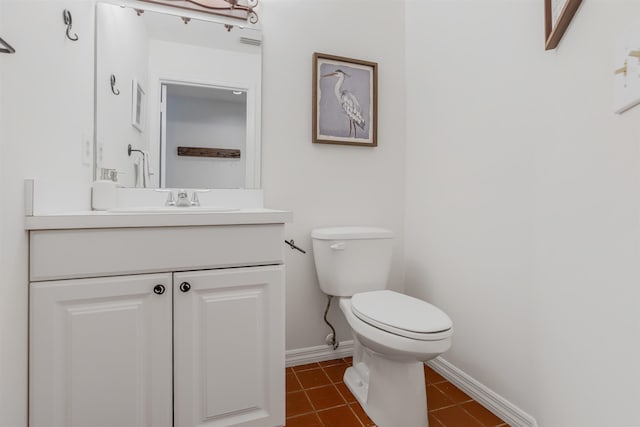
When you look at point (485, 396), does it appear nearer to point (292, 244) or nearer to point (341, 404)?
point (341, 404)

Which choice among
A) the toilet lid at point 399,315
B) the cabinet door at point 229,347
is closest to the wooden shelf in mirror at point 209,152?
the cabinet door at point 229,347

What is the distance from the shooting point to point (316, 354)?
1.89 m

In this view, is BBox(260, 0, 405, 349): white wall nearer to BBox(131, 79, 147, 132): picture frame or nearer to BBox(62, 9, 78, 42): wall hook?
BBox(131, 79, 147, 132): picture frame

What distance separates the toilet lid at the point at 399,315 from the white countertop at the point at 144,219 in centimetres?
49

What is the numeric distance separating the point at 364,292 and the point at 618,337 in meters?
0.99

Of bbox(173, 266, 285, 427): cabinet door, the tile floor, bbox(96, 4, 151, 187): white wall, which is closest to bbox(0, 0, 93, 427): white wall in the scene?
bbox(96, 4, 151, 187): white wall

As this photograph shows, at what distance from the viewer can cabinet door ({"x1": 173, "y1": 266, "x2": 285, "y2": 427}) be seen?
3.69 ft

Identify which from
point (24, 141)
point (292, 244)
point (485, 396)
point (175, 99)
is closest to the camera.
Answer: point (24, 141)

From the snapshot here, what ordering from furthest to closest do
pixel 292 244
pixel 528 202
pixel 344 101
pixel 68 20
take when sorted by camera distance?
pixel 344 101 < pixel 292 244 < pixel 528 202 < pixel 68 20

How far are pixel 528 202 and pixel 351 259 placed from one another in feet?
2.55

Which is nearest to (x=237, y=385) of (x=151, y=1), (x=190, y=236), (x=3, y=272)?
(x=190, y=236)

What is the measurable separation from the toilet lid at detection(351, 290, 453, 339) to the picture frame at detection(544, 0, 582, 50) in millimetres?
995

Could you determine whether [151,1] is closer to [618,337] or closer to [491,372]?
[618,337]

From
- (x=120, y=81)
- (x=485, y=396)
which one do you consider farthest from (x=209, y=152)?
(x=485, y=396)
